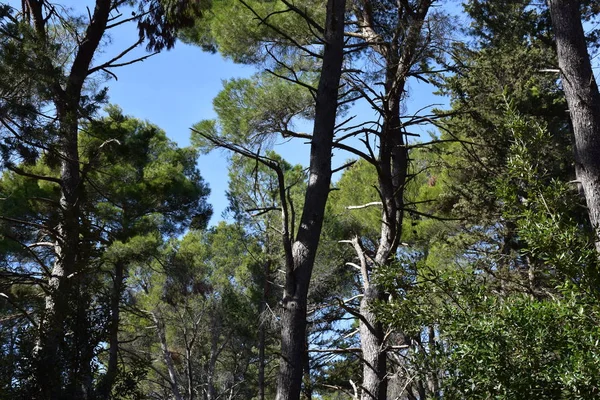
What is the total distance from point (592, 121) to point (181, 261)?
12.6 metres

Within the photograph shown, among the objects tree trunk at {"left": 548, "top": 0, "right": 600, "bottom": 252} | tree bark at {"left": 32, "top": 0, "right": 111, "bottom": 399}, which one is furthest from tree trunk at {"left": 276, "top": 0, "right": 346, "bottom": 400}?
tree bark at {"left": 32, "top": 0, "right": 111, "bottom": 399}

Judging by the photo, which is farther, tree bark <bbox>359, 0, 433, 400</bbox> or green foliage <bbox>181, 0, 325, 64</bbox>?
green foliage <bbox>181, 0, 325, 64</bbox>

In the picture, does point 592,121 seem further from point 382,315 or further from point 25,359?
point 25,359

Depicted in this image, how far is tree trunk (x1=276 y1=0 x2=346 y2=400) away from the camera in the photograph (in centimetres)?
384

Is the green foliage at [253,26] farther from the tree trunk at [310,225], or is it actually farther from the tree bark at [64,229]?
the tree trunk at [310,225]

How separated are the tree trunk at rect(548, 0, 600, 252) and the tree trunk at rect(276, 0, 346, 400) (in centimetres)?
231

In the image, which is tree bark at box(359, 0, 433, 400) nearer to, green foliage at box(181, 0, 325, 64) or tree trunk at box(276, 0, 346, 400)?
tree trunk at box(276, 0, 346, 400)

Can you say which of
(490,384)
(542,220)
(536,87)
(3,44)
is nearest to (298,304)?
(490,384)

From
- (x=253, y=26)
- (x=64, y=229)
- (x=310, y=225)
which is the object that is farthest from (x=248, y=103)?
(x=310, y=225)

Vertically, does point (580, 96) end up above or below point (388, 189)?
above

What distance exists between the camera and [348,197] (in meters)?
16.4

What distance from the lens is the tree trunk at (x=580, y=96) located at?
5.43 meters

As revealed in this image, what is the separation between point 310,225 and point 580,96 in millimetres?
2949

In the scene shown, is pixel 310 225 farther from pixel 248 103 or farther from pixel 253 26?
pixel 248 103
